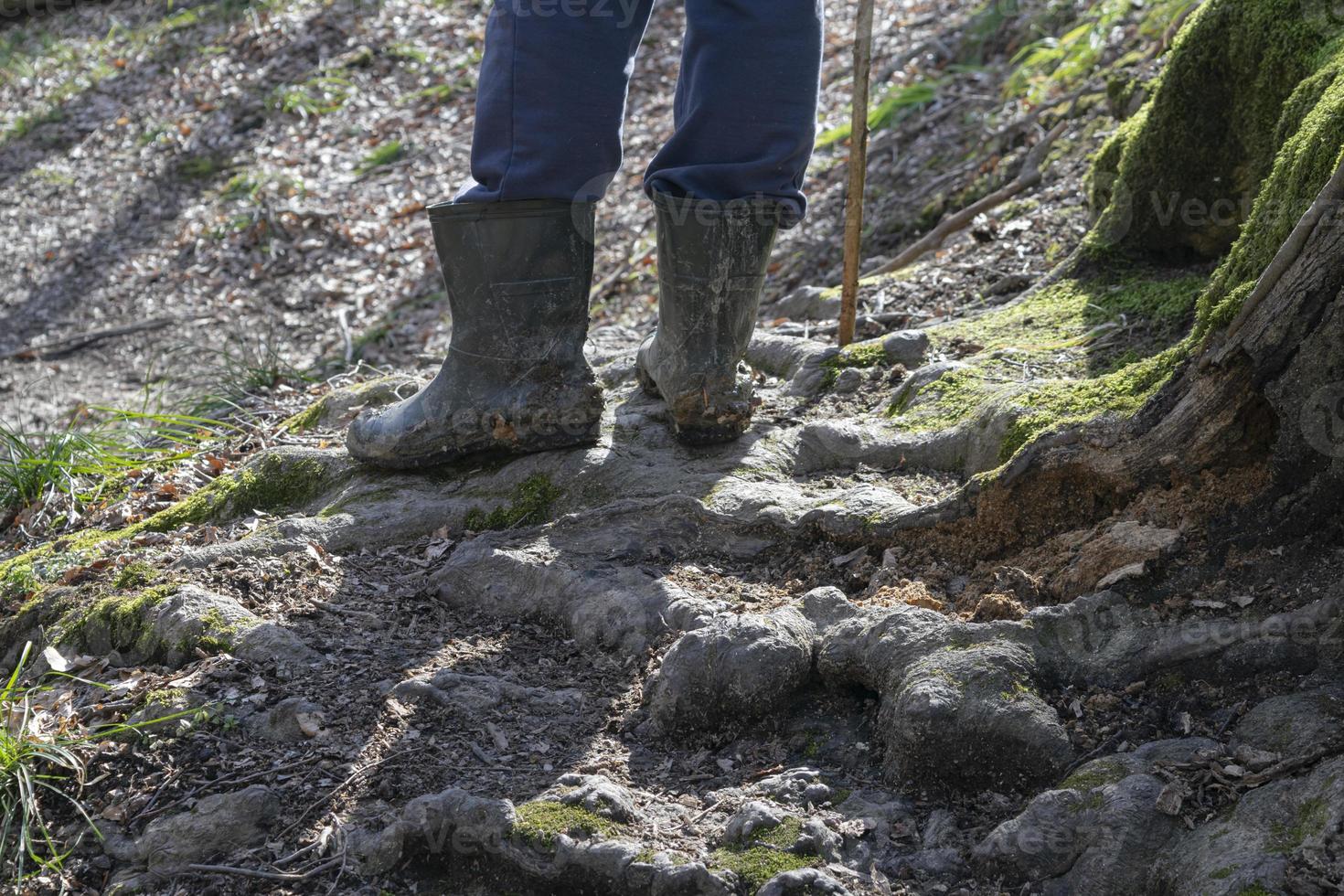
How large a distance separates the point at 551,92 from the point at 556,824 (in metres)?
1.71

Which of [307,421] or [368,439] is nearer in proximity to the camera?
[368,439]

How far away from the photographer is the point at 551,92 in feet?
8.89

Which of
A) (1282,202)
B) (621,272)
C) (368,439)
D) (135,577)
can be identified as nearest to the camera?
(1282,202)

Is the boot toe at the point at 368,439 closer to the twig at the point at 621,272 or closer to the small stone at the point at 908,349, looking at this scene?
the small stone at the point at 908,349

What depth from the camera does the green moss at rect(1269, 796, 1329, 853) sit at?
1.62 metres

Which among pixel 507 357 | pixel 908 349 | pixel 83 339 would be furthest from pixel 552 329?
pixel 83 339

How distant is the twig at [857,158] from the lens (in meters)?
3.30

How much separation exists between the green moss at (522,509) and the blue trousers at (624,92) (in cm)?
77

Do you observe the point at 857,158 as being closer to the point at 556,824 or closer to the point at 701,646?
the point at 701,646

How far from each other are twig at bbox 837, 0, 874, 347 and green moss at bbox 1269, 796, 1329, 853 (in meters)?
2.21

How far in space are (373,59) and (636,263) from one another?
13.8ft

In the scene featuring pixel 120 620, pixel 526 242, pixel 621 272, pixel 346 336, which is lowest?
pixel 346 336

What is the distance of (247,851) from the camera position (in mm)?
1984

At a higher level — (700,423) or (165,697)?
(700,423)
